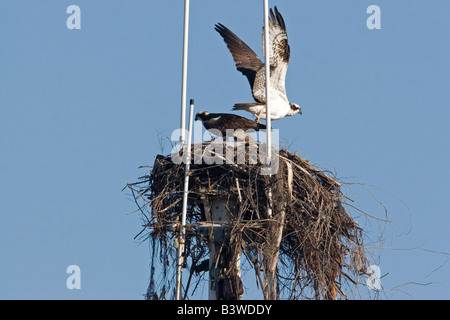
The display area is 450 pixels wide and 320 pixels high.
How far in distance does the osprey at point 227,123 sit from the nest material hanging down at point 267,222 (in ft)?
4.29

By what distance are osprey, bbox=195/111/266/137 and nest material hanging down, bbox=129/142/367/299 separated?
4.29 ft

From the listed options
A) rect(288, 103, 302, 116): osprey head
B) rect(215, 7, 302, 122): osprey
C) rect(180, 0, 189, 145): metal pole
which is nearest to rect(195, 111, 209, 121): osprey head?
rect(215, 7, 302, 122): osprey

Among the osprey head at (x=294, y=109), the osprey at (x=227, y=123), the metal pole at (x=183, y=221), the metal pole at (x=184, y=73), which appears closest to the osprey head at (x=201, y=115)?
the osprey at (x=227, y=123)

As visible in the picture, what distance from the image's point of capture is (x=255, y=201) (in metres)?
15.8

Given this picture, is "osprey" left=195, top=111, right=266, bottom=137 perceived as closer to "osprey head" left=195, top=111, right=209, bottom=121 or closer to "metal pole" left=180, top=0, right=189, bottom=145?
"osprey head" left=195, top=111, right=209, bottom=121

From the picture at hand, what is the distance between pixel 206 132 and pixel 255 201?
2177 millimetres

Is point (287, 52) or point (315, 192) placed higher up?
point (287, 52)

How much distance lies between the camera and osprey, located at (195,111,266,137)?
17562 mm

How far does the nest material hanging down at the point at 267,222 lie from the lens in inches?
611

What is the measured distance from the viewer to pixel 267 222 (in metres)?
15.6

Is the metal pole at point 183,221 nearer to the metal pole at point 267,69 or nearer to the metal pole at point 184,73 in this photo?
the metal pole at point 184,73

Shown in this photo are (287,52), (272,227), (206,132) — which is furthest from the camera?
(287,52)
